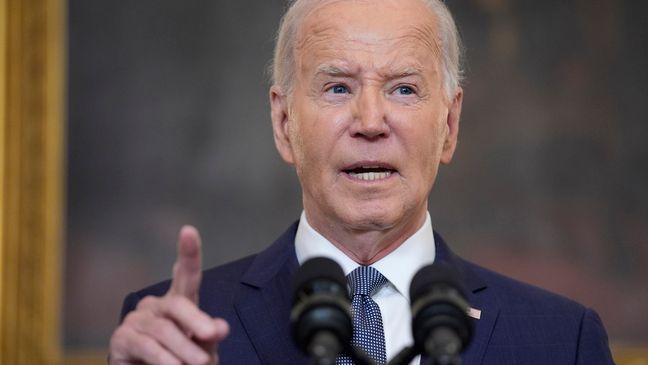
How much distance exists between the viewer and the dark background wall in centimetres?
471

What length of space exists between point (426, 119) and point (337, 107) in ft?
0.62

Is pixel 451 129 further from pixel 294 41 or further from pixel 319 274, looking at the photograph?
pixel 319 274

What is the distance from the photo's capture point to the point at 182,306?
154 centimetres

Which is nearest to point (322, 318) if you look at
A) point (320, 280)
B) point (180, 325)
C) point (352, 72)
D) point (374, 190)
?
point (320, 280)

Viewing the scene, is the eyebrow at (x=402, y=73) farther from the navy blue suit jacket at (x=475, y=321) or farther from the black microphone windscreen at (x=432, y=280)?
the black microphone windscreen at (x=432, y=280)

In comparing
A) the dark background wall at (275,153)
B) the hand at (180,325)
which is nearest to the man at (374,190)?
the hand at (180,325)

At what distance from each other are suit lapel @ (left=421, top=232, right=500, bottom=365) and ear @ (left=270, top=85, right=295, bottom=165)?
391 mm

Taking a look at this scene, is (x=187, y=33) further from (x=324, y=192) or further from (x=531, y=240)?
(x=324, y=192)

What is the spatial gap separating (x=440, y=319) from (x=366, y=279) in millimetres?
841

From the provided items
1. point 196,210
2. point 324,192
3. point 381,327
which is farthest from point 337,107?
point 196,210

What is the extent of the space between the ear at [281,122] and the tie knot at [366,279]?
0.31m

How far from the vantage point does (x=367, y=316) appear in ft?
6.94

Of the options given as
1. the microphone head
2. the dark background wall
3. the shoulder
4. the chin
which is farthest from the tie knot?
the dark background wall

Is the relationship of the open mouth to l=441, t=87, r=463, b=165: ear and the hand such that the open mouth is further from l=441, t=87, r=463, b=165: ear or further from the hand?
the hand
